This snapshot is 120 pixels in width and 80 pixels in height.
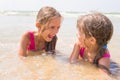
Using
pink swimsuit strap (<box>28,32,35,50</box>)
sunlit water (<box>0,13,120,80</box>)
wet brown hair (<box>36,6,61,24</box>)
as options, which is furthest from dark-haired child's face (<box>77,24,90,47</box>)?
pink swimsuit strap (<box>28,32,35,50</box>)

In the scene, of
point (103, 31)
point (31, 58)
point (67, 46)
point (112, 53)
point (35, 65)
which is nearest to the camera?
point (103, 31)

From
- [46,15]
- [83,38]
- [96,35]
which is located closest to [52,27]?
[46,15]

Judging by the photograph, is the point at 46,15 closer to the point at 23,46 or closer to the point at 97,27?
the point at 23,46

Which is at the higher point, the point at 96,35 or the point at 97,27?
the point at 97,27

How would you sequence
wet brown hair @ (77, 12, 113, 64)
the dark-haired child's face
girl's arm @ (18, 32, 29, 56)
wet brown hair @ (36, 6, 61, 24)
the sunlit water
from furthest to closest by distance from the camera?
girl's arm @ (18, 32, 29, 56) < wet brown hair @ (36, 6, 61, 24) < the dark-haired child's face < wet brown hair @ (77, 12, 113, 64) < the sunlit water

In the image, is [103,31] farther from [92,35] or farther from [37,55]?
[37,55]

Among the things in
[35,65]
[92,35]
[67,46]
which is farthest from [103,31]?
[67,46]

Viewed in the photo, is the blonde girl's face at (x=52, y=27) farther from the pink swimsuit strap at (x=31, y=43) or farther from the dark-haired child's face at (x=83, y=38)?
the dark-haired child's face at (x=83, y=38)

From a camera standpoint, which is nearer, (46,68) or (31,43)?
(46,68)

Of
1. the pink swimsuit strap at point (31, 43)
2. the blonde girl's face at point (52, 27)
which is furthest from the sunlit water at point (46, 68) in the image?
the blonde girl's face at point (52, 27)

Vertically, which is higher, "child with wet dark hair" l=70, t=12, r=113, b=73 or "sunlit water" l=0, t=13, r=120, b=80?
"child with wet dark hair" l=70, t=12, r=113, b=73

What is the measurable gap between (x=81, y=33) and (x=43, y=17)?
0.87 metres

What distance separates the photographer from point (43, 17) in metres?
4.19

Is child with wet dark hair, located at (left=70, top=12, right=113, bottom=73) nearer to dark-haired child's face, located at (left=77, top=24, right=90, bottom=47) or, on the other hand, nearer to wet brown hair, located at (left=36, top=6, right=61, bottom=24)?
dark-haired child's face, located at (left=77, top=24, right=90, bottom=47)
